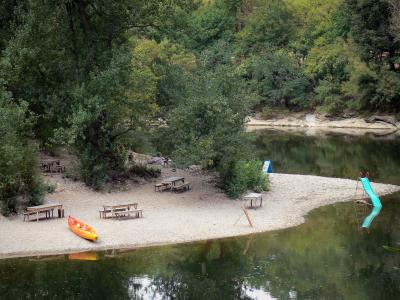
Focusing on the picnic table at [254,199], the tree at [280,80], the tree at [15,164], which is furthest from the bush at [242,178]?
the tree at [280,80]

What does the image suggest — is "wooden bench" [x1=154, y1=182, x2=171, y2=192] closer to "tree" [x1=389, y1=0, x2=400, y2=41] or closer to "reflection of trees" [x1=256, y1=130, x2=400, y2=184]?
"reflection of trees" [x1=256, y1=130, x2=400, y2=184]

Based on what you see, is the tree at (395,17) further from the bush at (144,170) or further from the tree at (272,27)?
the bush at (144,170)

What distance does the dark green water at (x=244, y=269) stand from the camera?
66.7ft

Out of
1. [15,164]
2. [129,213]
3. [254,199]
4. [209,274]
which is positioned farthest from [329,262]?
[15,164]

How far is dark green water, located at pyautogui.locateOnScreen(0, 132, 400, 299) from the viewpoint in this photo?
20344mm

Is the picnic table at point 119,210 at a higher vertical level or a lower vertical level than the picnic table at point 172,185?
higher

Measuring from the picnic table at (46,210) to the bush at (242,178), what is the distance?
868cm

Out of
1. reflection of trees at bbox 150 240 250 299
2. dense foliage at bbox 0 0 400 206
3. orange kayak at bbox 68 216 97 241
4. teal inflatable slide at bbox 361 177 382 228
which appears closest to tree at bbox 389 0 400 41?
dense foliage at bbox 0 0 400 206

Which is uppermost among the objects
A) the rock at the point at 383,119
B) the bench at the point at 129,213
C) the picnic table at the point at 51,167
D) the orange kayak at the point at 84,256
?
the orange kayak at the point at 84,256

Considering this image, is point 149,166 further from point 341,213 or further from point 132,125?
point 341,213

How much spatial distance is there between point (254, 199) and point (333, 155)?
20.7m

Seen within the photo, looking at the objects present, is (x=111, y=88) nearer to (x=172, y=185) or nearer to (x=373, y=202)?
(x=172, y=185)

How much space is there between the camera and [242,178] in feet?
107

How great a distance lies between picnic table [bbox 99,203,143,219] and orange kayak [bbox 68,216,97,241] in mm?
2107
